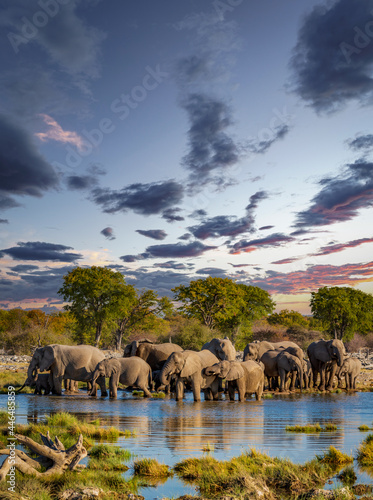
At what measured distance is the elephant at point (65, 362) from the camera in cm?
2831

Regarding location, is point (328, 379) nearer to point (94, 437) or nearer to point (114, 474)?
point (94, 437)

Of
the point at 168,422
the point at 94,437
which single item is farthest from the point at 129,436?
the point at 168,422

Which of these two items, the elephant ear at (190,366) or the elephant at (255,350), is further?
the elephant at (255,350)

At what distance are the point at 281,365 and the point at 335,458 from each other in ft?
70.1

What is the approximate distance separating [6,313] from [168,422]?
4487 inches

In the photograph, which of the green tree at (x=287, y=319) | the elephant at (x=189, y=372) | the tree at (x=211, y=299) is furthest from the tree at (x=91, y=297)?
the green tree at (x=287, y=319)

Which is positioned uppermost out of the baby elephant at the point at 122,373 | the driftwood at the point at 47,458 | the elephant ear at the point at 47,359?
the elephant ear at the point at 47,359

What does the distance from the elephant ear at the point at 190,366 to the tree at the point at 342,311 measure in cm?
6212

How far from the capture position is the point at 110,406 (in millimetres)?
22422

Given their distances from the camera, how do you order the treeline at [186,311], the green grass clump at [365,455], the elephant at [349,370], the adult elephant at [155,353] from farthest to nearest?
the treeline at [186,311] → the elephant at [349,370] → the adult elephant at [155,353] → the green grass clump at [365,455]

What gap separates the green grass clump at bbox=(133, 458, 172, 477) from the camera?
10172 mm

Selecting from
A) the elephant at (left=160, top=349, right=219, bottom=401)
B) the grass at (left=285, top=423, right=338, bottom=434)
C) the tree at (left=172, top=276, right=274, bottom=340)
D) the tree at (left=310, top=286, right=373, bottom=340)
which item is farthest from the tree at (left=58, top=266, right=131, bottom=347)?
the grass at (left=285, top=423, right=338, bottom=434)

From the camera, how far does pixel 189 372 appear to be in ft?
83.0

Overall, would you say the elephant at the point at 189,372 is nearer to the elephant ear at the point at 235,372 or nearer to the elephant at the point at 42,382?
the elephant ear at the point at 235,372
